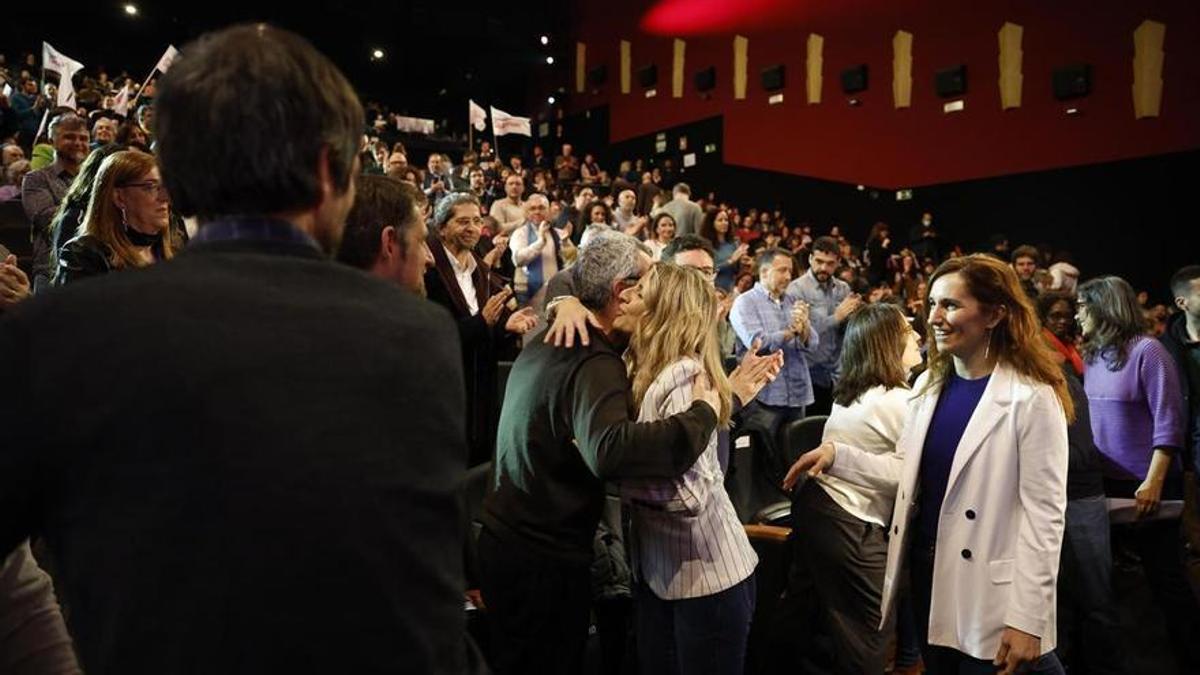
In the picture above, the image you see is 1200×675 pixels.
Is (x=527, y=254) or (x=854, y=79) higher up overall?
(x=854, y=79)

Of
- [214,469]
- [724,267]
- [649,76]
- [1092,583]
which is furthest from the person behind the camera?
[649,76]

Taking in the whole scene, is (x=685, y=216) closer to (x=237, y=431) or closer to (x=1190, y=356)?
(x=1190, y=356)

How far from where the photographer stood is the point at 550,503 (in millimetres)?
2305

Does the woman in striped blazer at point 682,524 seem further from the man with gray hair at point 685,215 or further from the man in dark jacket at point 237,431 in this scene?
the man with gray hair at point 685,215

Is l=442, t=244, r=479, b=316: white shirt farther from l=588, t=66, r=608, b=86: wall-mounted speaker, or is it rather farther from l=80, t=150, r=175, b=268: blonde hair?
l=588, t=66, r=608, b=86: wall-mounted speaker

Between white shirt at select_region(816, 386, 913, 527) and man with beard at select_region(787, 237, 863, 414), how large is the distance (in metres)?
2.99

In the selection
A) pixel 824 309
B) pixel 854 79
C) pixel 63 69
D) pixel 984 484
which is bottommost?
pixel 984 484

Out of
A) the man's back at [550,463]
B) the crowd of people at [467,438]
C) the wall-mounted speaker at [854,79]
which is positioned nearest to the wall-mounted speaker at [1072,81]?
the wall-mounted speaker at [854,79]

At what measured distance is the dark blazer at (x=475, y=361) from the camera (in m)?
3.61

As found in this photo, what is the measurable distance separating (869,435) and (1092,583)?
3.58 ft

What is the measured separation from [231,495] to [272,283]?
0.21 metres

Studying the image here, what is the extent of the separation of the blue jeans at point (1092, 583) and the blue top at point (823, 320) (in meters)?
2.79

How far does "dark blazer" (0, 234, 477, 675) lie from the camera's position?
0.80 metres

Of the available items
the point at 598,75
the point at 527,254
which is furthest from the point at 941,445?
the point at 598,75
